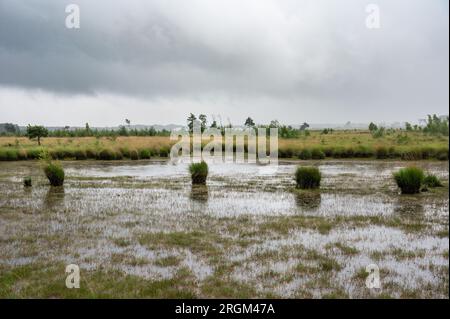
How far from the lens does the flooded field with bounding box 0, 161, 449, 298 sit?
24.3 feet

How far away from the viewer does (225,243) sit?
33.9 feet

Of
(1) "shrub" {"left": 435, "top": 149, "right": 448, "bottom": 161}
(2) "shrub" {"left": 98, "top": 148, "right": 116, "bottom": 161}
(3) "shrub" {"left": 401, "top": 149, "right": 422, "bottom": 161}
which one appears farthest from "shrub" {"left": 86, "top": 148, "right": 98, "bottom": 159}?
(1) "shrub" {"left": 435, "top": 149, "right": 448, "bottom": 161}

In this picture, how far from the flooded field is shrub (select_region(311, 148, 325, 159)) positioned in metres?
22.3

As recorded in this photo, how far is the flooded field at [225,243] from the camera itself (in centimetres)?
739

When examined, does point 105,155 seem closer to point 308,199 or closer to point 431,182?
point 308,199

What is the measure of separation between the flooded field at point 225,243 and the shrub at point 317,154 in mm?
22262

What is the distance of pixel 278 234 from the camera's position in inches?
445

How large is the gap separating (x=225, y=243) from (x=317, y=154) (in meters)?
32.8

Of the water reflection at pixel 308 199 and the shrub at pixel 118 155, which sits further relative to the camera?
the shrub at pixel 118 155

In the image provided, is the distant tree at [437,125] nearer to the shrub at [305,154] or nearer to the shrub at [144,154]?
the shrub at [305,154]

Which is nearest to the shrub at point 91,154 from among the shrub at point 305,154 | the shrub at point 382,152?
the shrub at point 305,154

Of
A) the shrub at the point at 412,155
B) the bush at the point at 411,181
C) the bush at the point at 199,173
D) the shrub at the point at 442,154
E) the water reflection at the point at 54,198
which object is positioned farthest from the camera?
the shrub at the point at 412,155
